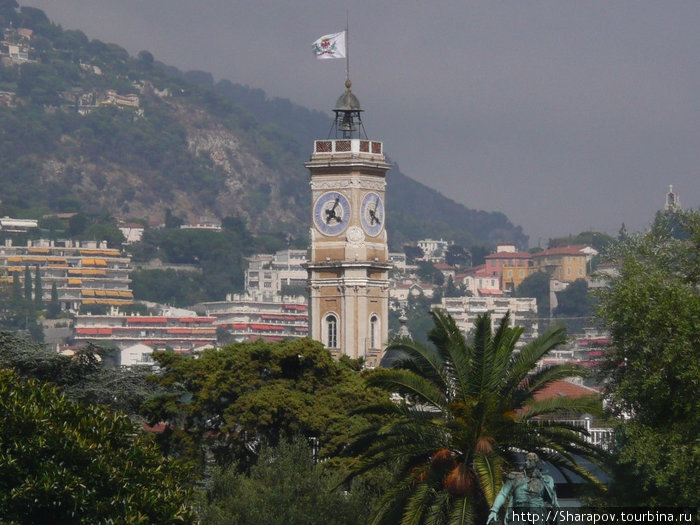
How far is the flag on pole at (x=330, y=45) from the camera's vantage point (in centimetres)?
9662

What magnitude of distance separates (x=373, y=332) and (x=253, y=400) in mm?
33602

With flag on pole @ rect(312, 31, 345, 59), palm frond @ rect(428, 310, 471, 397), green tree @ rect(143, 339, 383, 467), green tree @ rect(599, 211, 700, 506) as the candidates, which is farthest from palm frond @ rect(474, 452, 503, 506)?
flag on pole @ rect(312, 31, 345, 59)

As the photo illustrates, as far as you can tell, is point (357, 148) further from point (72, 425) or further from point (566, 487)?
point (72, 425)

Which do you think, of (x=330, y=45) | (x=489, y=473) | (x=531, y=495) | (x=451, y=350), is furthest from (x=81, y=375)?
(x=330, y=45)

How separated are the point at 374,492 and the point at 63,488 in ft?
35.2

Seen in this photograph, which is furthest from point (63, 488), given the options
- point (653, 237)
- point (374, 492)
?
point (653, 237)

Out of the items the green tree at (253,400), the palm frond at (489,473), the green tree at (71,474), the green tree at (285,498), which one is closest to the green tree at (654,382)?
the palm frond at (489,473)

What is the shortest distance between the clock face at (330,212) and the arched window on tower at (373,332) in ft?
12.5

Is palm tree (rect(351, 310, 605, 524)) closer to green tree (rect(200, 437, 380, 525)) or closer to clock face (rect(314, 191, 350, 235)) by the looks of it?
green tree (rect(200, 437, 380, 525))

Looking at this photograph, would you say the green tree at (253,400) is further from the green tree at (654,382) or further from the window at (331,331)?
the window at (331,331)

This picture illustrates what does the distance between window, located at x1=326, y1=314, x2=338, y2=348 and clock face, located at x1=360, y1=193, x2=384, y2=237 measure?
4016 millimetres

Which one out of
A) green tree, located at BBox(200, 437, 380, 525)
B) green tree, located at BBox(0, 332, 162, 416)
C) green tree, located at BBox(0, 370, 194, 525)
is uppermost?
green tree, located at BBox(0, 332, 162, 416)

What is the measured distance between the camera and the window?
86.7m

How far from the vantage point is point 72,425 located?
132 ft
